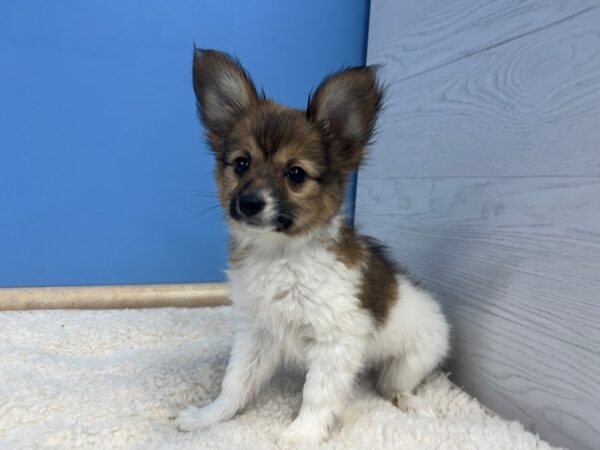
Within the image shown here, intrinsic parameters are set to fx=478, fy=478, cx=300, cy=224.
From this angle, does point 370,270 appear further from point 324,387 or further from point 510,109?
point 510,109

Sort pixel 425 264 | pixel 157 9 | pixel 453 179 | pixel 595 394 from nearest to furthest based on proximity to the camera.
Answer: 1. pixel 595 394
2. pixel 453 179
3. pixel 425 264
4. pixel 157 9

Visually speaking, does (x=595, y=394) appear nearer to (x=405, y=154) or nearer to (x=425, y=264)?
(x=425, y=264)

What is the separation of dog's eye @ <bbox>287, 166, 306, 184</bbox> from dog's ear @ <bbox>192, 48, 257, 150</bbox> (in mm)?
308

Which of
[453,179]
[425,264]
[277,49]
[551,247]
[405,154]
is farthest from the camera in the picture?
[277,49]

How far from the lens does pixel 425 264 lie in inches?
84.7

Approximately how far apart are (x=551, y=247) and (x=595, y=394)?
17.1 inches

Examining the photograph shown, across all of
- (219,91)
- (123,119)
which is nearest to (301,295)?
(219,91)

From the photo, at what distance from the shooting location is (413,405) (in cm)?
171

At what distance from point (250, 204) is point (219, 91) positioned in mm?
504

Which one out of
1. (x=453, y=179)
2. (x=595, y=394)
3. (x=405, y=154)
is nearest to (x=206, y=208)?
(x=405, y=154)

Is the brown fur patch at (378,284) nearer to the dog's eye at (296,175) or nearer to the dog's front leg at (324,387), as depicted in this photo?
the dog's front leg at (324,387)

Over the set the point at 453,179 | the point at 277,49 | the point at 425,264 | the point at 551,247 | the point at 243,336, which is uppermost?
the point at 277,49

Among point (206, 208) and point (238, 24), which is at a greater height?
point (238, 24)

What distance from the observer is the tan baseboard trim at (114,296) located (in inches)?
97.9
